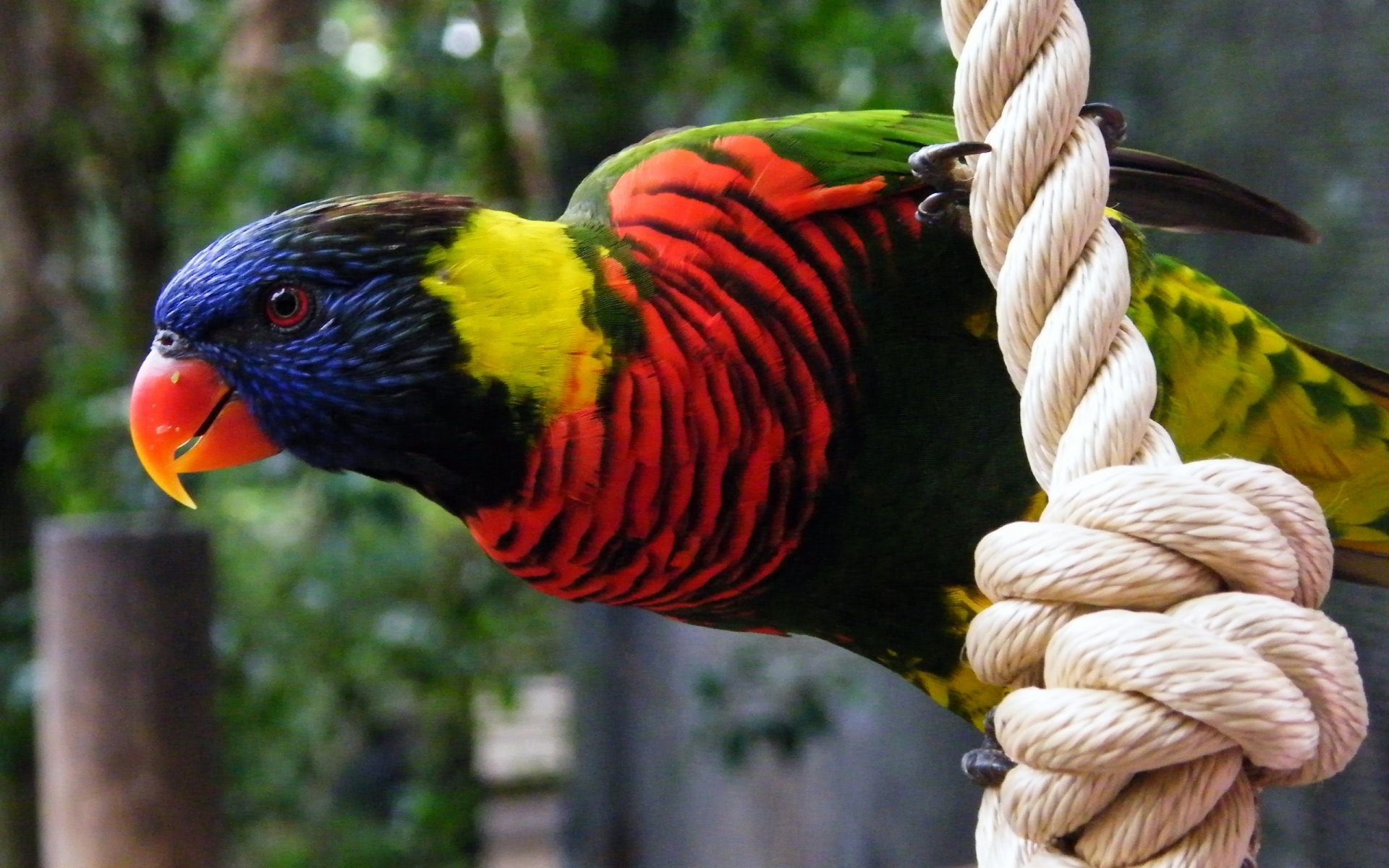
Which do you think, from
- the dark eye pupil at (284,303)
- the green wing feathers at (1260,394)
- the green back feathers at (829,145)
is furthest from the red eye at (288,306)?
the green wing feathers at (1260,394)

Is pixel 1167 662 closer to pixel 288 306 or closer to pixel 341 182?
pixel 288 306

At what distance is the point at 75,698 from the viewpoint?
4.78 feet

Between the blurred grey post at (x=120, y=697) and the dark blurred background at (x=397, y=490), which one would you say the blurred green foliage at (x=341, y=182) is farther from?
the blurred grey post at (x=120, y=697)

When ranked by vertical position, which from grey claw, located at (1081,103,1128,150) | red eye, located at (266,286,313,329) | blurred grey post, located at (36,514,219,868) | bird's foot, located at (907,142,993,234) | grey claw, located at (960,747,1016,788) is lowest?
blurred grey post, located at (36,514,219,868)

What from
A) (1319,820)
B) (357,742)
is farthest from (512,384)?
(357,742)

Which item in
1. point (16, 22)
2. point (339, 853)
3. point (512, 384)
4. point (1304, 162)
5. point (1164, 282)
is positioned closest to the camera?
point (512, 384)

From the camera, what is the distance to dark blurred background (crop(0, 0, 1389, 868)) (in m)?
1.69

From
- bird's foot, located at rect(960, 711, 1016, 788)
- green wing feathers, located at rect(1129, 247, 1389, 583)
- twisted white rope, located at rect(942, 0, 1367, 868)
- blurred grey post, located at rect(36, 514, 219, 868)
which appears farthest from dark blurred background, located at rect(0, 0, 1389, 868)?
twisted white rope, located at rect(942, 0, 1367, 868)

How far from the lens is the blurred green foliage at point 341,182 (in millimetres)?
2043

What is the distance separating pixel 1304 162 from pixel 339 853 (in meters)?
2.53

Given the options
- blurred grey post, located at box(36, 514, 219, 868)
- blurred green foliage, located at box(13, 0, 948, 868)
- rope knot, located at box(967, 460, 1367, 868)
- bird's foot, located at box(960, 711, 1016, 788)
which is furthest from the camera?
blurred green foliage, located at box(13, 0, 948, 868)

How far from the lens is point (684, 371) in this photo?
76cm

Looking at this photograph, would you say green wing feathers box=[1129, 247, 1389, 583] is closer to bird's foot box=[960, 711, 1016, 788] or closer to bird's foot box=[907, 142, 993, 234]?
bird's foot box=[907, 142, 993, 234]

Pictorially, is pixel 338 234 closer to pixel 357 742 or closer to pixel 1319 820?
pixel 1319 820
